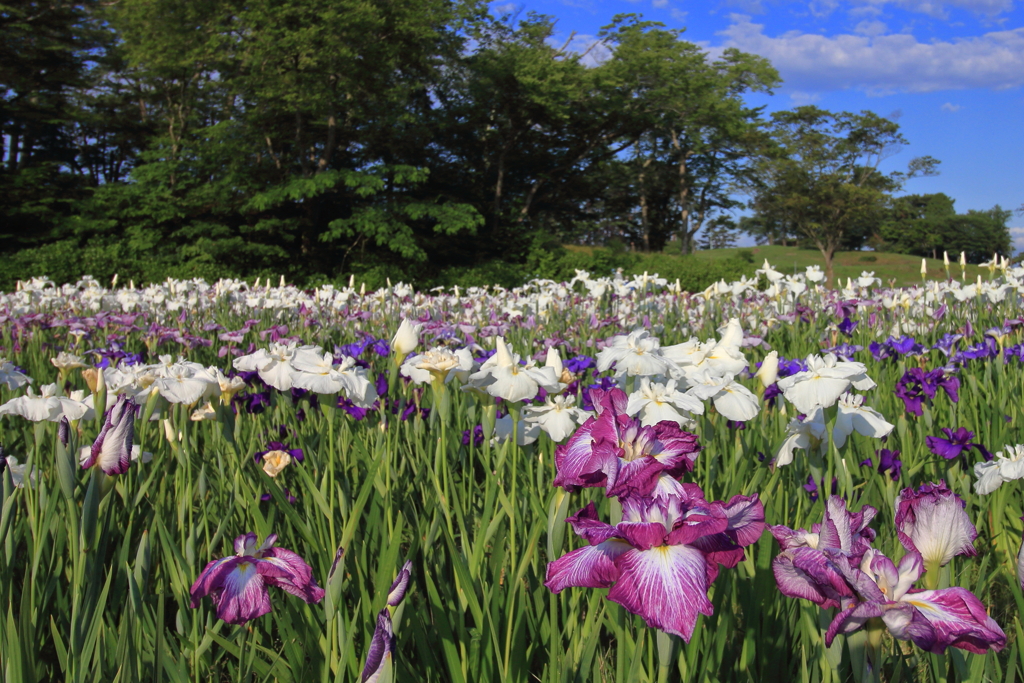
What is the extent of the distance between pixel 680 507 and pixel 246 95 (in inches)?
849

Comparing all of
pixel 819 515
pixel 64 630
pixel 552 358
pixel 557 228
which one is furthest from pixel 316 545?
pixel 557 228

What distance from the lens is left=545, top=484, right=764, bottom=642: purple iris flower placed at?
64 cm

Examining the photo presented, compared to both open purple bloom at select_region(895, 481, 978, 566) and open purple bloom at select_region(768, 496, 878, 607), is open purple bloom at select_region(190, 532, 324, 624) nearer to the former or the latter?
open purple bloom at select_region(768, 496, 878, 607)

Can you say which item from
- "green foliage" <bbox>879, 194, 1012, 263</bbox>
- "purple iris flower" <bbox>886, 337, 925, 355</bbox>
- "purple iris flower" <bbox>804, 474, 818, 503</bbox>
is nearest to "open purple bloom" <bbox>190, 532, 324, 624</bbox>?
"purple iris flower" <bbox>804, 474, 818, 503</bbox>

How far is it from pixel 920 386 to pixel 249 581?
2.48 m

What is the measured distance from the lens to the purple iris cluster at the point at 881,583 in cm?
60

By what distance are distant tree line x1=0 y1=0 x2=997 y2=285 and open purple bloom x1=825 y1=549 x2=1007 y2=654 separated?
1803 centimetres

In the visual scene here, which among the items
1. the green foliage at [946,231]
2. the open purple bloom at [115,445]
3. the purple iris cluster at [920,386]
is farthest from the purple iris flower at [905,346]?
the green foliage at [946,231]

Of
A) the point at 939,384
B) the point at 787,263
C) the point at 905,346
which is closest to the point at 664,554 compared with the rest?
the point at 939,384

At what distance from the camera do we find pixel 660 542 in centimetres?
68

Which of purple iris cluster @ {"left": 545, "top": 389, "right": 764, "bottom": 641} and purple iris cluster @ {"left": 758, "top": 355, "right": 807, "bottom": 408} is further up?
purple iris cluster @ {"left": 545, "top": 389, "right": 764, "bottom": 641}

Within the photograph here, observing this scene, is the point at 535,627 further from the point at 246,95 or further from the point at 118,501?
the point at 246,95

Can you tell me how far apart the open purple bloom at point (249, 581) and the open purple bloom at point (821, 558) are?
567 mm

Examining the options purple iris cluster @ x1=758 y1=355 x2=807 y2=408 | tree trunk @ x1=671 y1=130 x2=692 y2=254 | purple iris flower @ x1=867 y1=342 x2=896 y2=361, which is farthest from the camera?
tree trunk @ x1=671 y1=130 x2=692 y2=254
